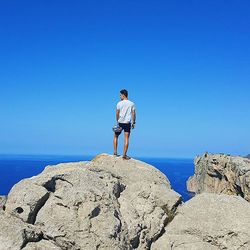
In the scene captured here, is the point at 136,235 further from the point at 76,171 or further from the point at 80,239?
the point at 76,171

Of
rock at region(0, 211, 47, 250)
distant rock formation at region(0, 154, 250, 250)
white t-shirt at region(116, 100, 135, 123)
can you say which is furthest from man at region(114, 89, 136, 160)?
rock at region(0, 211, 47, 250)

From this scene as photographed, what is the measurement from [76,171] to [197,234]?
6.42 metres

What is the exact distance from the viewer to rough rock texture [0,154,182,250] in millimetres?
14461

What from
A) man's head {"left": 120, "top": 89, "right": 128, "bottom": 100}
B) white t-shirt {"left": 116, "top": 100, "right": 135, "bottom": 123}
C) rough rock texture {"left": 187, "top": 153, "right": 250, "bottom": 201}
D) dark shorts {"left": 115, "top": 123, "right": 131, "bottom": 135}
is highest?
man's head {"left": 120, "top": 89, "right": 128, "bottom": 100}

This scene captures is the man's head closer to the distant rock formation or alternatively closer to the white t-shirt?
the white t-shirt

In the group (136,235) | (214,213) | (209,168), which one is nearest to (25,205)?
(136,235)

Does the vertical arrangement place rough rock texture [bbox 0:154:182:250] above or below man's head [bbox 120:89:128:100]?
below

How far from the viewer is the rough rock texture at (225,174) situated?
12891cm

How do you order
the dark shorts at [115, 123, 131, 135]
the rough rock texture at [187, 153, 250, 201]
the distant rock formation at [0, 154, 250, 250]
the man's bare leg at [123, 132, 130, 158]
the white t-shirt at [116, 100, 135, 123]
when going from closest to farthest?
1. the distant rock formation at [0, 154, 250, 250]
2. the white t-shirt at [116, 100, 135, 123]
3. the man's bare leg at [123, 132, 130, 158]
4. the dark shorts at [115, 123, 131, 135]
5. the rough rock texture at [187, 153, 250, 201]

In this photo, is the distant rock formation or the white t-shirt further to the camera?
the white t-shirt

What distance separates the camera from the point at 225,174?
145000 mm

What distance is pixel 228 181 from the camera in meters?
144

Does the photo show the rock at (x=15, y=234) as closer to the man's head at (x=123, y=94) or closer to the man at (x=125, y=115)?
the man at (x=125, y=115)

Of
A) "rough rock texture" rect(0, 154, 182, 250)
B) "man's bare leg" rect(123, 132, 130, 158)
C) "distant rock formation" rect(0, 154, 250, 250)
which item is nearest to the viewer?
"rough rock texture" rect(0, 154, 182, 250)
